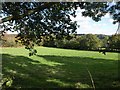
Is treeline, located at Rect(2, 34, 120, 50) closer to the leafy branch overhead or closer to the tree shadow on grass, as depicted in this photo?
the leafy branch overhead

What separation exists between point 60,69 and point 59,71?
37 mm

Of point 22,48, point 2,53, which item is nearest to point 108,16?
point 22,48

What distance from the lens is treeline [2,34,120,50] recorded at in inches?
124

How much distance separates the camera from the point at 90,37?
3471 millimetres

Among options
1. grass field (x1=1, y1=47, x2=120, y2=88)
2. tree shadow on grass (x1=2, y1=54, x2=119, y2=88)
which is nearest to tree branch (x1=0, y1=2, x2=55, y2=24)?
grass field (x1=1, y1=47, x2=120, y2=88)

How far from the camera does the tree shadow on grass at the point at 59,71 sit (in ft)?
11.9

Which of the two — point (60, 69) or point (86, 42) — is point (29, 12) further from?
point (60, 69)

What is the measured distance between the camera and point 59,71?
3738 mm

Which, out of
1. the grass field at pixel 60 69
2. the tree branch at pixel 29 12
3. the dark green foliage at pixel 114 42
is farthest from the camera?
the grass field at pixel 60 69

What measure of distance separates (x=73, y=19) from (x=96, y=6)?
0.36 metres

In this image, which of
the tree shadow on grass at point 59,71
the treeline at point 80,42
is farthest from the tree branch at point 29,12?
the tree shadow on grass at point 59,71

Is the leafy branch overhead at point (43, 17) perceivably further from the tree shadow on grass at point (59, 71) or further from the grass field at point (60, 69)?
the tree shadow on grass at point (59, 71)

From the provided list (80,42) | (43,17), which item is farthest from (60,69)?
(43,17)

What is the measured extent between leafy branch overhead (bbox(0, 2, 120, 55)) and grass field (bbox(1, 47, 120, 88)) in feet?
1.14
